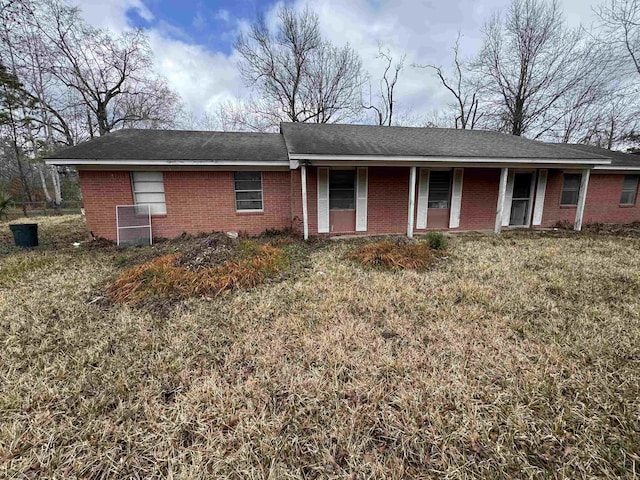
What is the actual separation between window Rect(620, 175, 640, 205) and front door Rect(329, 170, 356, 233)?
11.5 metres

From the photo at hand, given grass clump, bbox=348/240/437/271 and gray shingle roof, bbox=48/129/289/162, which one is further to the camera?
gray shingle roof, bbox=48/129/289/162

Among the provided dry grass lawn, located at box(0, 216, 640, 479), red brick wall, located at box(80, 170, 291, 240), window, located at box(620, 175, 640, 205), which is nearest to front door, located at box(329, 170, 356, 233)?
red brick wall, located at box(80, 170, 291, 240)

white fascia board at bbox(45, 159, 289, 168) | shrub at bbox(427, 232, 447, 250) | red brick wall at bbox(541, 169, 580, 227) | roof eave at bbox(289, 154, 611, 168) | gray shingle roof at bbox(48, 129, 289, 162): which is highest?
gray shingle roof at bbox(48, 129, 289, 162)

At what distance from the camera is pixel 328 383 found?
240 centimetres

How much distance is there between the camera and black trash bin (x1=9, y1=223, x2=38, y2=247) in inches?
289

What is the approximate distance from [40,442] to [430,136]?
1209 cm

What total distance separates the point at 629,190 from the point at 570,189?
3215mm

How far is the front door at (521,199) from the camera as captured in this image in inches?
391

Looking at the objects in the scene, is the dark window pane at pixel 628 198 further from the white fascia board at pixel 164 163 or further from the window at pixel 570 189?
the white fascia board at pixel 164 163

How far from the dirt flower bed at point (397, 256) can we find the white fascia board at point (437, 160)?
2.63m

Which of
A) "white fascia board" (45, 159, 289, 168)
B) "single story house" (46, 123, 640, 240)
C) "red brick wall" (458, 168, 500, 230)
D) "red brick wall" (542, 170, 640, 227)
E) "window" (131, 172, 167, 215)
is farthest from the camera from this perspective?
"red brick wall" (542, 170, 640, 227)

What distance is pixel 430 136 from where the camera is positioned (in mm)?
10547

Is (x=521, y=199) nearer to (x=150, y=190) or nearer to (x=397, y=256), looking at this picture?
(x=397, y=256)

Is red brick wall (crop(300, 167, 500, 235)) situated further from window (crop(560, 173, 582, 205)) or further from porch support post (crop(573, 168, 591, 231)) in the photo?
window (crop(560, 173, 582, 205))
